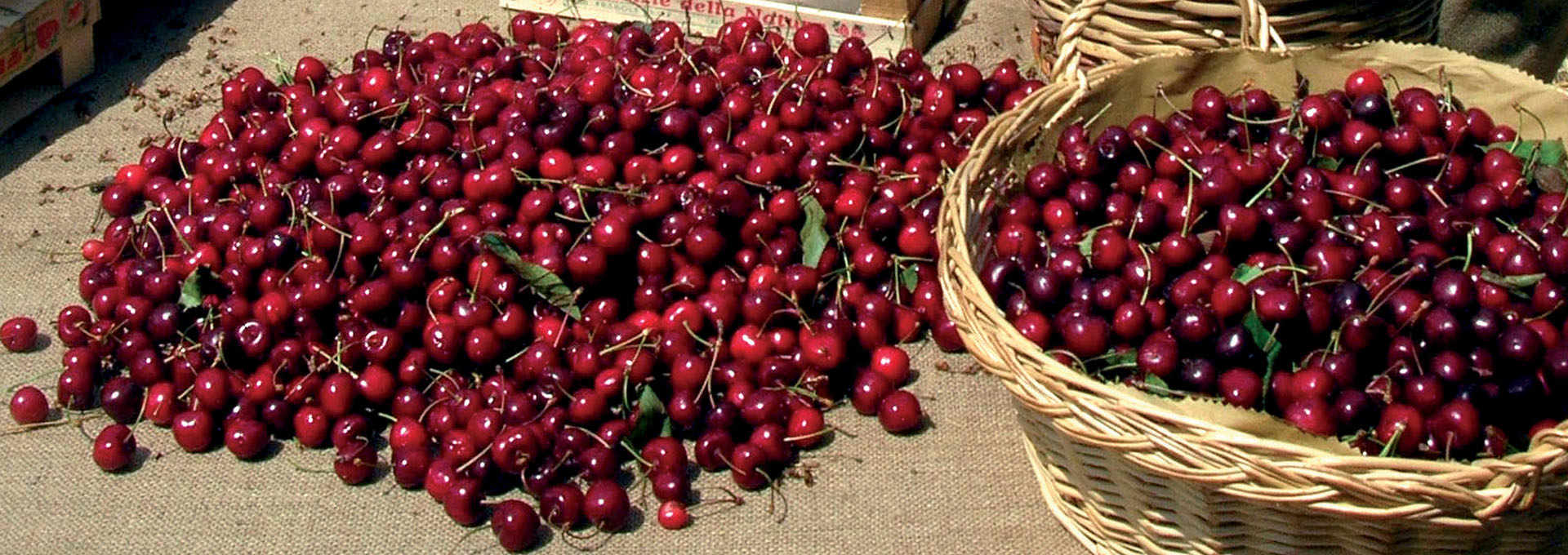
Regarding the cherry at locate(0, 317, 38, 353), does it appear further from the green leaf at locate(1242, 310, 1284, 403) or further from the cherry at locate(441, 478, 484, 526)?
the green leaf at locate(1242, 310, 1284, 403)

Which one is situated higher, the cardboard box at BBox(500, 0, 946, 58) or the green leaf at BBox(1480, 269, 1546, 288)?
the green leaf at BBox(1480, 269, 1546, 288)

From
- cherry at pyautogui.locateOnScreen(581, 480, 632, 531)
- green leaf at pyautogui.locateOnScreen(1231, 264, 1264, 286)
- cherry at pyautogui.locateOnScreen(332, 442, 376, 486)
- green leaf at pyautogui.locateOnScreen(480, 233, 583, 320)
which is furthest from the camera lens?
green leaf at pyautogui.locateOnScreen(480, 233, 583, 320)

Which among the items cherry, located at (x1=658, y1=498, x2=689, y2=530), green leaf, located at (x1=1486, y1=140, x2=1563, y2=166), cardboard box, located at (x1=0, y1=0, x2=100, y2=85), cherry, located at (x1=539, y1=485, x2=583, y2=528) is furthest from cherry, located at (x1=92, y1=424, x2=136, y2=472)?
green leaf, located at (x1=1486, y1=140, x2=1563, y2=166)

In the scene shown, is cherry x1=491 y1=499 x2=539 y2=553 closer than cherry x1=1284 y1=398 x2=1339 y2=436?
No

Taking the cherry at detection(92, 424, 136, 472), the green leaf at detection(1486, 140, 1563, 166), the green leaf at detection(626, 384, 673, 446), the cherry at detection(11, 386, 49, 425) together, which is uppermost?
the green leaf at detection(1486, 140, 1563, 166)

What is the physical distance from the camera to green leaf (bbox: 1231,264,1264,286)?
1.98 m

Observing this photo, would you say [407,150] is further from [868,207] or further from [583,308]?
[868,207]

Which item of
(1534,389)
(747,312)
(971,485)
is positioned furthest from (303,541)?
(1534,389)

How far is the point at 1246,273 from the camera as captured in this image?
200cm

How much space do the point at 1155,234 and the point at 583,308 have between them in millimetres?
895

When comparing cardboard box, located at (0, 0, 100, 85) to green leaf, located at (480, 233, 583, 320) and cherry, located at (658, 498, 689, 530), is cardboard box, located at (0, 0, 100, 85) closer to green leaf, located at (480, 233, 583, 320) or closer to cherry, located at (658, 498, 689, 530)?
green leaf, located at (480, 233, 583, 320)

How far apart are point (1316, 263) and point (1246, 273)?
0.09 meters

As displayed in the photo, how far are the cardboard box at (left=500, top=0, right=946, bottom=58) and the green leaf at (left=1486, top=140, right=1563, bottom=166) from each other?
4.32 feet

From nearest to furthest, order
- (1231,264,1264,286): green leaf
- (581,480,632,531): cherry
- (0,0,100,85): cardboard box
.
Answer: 1. (1231,264,1264,286): green leaf
2. (581,480,632,531): cherry
3. (0,0,100,85): cardboard box
